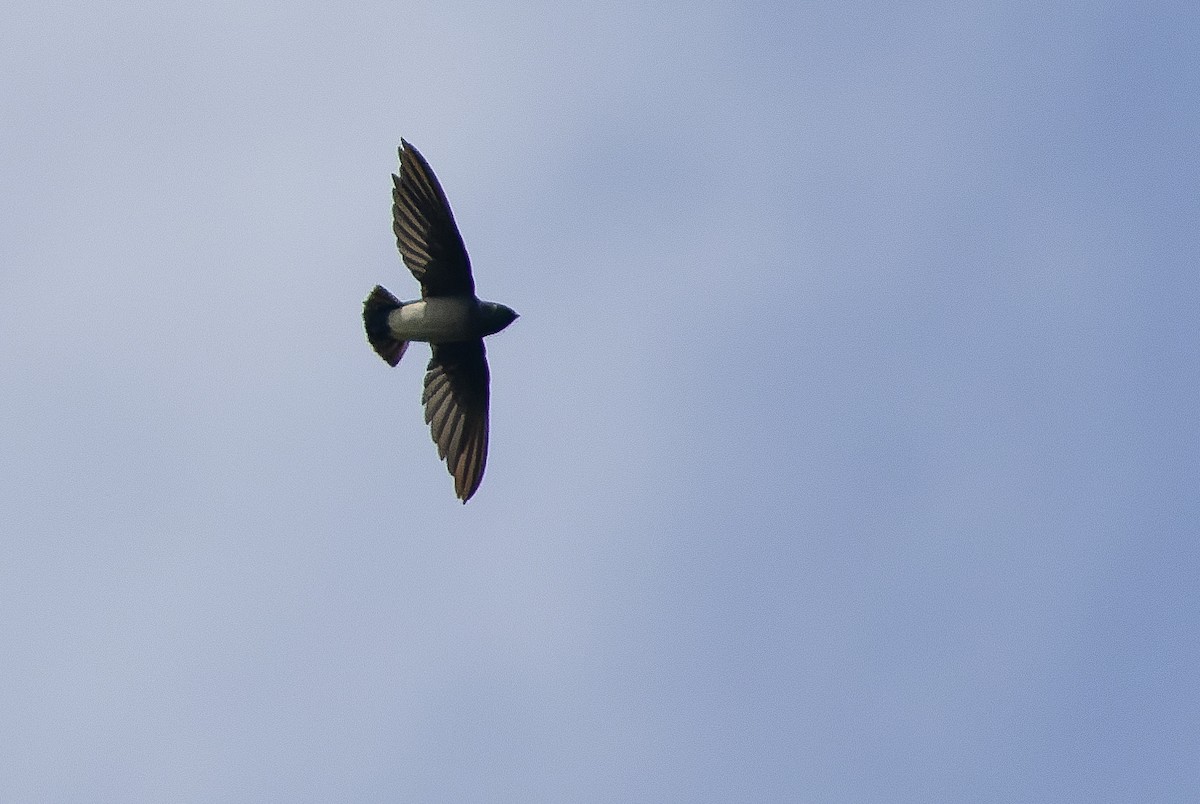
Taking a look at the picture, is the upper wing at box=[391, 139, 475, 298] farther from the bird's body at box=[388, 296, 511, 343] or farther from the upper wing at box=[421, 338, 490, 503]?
the upper wing at box=[421, 338, 490, 503]

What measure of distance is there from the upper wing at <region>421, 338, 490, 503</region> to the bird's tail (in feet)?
1.39

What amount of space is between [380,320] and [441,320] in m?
0.45

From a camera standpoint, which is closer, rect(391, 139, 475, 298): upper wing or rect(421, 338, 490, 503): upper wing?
rect(391, 139, 475, 298): upper wing

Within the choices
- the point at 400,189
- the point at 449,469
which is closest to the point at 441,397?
the point at 449,469

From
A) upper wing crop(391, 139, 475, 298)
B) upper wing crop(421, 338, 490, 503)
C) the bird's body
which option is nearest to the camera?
upper wing crop(391, 139, 475, 298)

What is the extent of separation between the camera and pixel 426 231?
14133mm

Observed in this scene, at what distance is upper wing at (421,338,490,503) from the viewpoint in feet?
48.2

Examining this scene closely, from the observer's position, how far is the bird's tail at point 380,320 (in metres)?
14.4

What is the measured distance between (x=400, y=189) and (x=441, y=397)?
1.59 m

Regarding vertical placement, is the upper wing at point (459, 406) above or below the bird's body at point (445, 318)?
below

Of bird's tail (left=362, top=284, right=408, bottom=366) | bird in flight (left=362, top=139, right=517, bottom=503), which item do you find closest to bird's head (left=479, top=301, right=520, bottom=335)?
bird in flight (left=362, top=139, right=517, bottom=503)

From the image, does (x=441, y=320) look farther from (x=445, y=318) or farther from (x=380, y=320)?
(x=380, y=320)

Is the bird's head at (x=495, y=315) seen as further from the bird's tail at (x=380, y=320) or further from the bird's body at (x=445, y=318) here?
the bird's tail at (x=380, y=320)

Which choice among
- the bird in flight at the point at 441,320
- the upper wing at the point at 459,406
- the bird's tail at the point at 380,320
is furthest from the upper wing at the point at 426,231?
the upper wing at the point at 459,406
